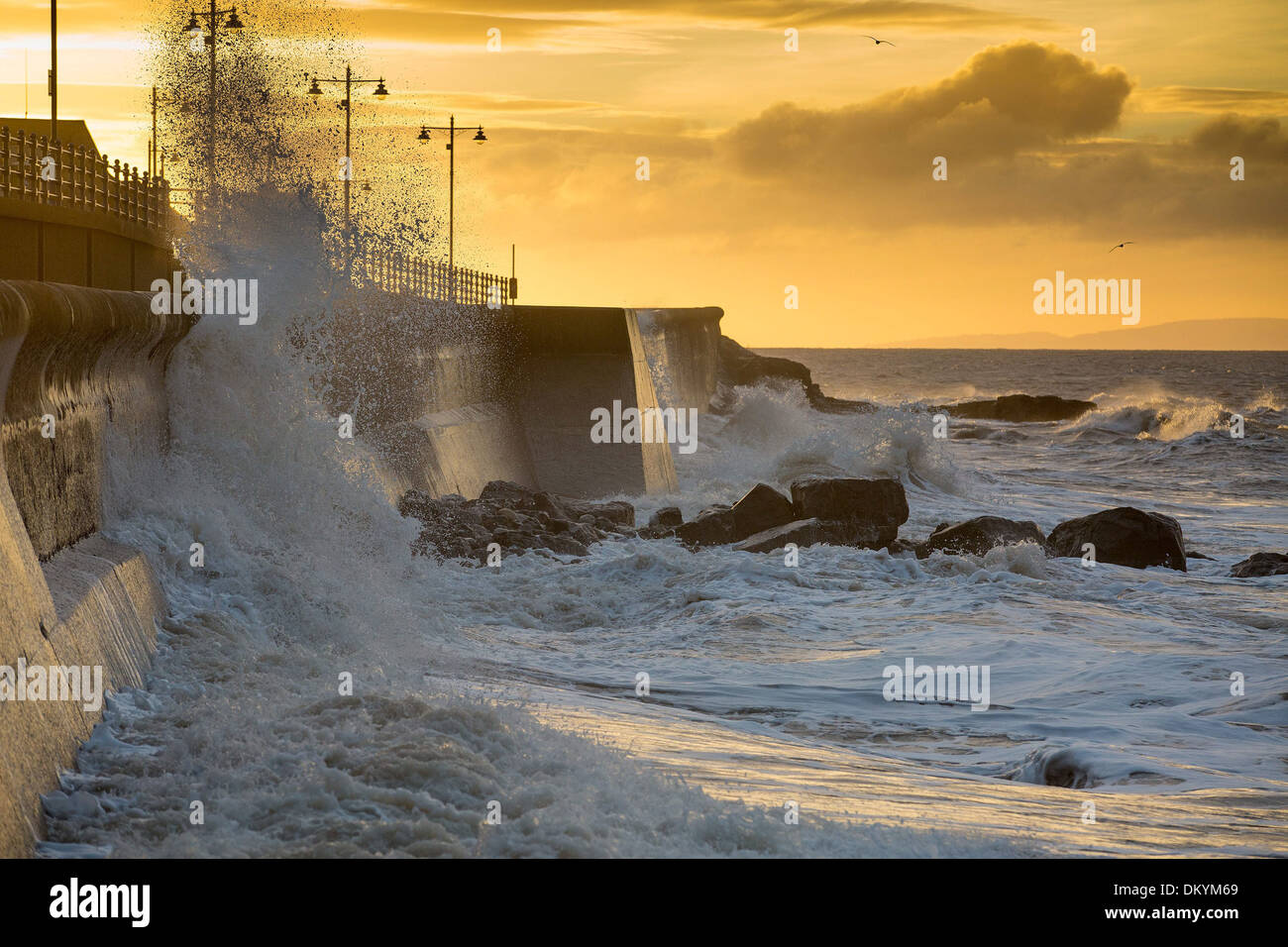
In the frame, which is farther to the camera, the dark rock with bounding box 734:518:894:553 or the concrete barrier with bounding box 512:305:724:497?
the concrete barrier with bounding box 512:305:724:497

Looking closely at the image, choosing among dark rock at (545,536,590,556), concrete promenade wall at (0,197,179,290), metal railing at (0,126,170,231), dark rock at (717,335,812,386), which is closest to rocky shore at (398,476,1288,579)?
dark rock at (545,536,590,556)

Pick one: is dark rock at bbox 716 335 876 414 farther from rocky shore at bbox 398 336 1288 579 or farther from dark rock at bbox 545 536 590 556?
dark rock at bbox 545 536 590 556

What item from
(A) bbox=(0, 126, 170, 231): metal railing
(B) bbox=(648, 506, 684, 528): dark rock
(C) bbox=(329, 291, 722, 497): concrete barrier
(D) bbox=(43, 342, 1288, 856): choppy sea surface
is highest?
(A) bbox=(0, 126, 170, 231): metal railing

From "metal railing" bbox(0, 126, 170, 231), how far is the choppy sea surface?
9450mm

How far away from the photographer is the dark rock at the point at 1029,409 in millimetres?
66500

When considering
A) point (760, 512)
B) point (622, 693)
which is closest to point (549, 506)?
point (760, 512)

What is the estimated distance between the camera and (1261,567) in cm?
1802

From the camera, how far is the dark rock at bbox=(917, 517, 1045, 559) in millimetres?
17609

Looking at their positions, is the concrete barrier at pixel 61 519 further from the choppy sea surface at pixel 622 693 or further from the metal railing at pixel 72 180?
the metal railing at pixel 72 180

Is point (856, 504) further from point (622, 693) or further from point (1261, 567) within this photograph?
point (622, 693)

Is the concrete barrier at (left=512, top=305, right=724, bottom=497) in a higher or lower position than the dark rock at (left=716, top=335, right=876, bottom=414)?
lower

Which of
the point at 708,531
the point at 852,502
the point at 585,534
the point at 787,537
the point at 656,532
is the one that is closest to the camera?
the point at 787,537

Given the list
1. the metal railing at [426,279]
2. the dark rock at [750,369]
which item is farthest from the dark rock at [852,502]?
the dark rock at [750,369]

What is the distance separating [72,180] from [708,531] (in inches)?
502
